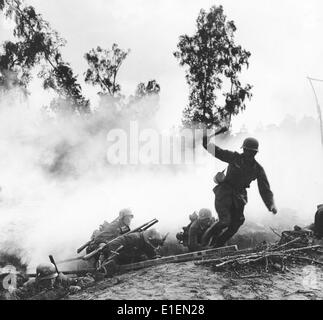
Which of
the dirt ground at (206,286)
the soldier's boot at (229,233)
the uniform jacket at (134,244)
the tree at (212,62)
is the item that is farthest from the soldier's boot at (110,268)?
the tree at (212,62)

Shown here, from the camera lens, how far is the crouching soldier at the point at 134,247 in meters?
6.90

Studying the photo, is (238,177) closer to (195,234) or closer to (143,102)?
(195,234)

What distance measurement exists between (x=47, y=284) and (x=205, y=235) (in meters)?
2.81

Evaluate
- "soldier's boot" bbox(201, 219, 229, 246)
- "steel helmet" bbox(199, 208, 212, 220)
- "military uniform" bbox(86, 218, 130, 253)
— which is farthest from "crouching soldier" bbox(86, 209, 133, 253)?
"soldier's boot" bbox(201, 219, 229, 246)

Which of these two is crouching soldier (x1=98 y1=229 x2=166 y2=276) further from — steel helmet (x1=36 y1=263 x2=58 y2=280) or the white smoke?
the white smoke

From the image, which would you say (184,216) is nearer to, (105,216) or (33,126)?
(105,216)

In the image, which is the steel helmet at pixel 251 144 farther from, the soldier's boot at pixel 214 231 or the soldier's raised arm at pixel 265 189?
the soldier's boot at pixel 214 231

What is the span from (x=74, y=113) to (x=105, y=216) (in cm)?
949

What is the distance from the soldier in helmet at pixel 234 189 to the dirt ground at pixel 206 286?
3.57 feet

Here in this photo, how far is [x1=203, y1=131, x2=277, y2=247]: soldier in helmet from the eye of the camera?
6.63 meters

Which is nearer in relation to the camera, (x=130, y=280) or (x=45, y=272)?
(x=130, y=280)
